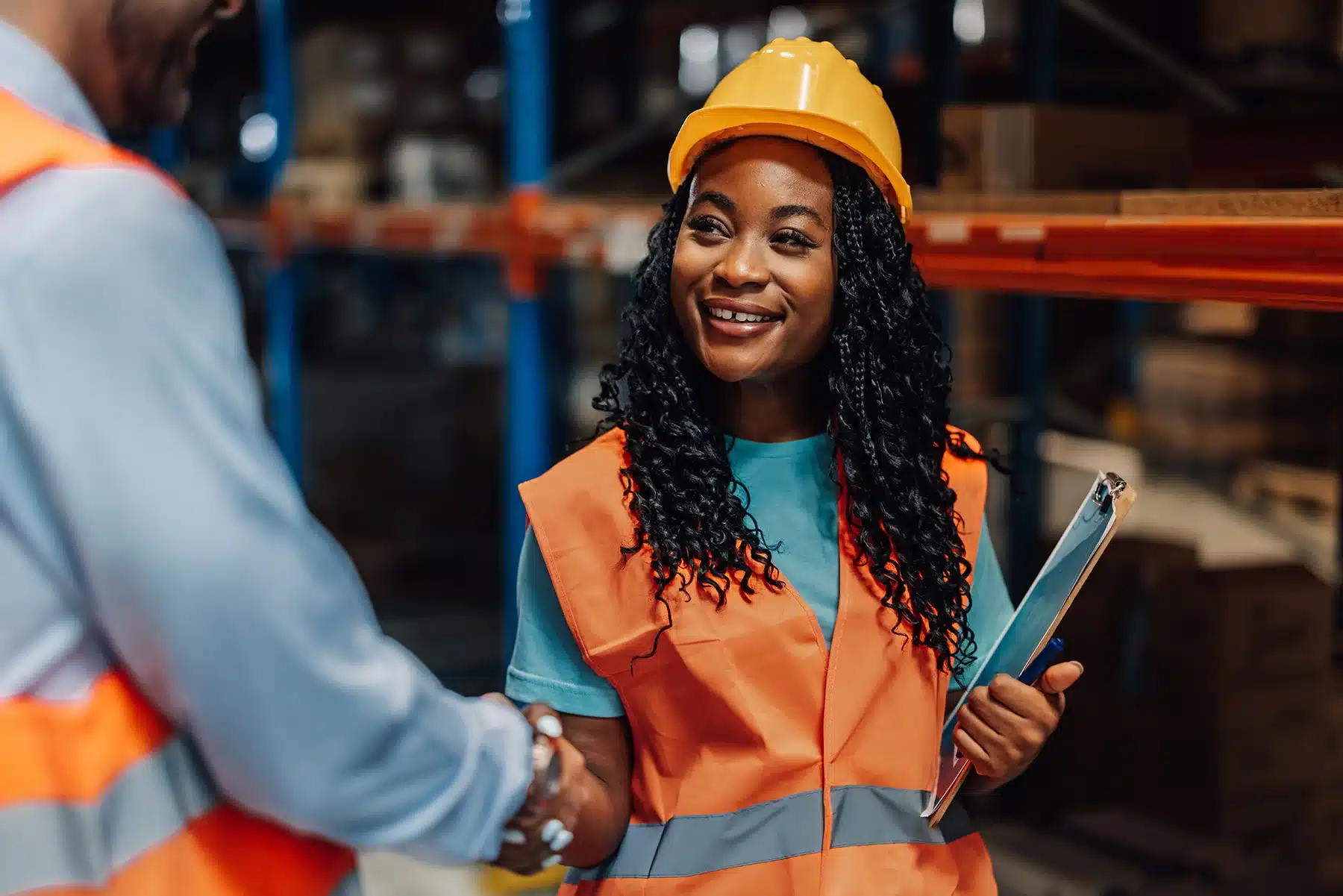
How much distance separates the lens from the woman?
159cm

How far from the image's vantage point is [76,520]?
976 millimetres

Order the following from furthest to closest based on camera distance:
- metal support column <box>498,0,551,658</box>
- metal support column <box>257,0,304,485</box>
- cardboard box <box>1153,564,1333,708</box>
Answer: metal support column <box>257,0,304,485</box>
metal support column <box>498,0,551,658</box>
cardboard box <box>1153,564,1333,708</box>

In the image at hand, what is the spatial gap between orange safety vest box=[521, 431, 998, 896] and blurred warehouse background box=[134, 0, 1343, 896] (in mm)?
443

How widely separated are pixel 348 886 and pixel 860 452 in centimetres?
84

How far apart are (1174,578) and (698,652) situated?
2.37 m

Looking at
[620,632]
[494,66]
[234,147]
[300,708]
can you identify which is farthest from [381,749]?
[234,147]

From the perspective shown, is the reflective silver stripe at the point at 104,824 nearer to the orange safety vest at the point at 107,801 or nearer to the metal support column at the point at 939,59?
the orange safety vest at the point at 107,801

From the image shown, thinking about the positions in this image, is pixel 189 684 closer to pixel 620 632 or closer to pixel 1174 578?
pixel 620 632

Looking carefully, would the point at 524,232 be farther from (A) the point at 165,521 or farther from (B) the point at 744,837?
(A) the point at 165,521

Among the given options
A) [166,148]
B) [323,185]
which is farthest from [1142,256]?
[166,148]

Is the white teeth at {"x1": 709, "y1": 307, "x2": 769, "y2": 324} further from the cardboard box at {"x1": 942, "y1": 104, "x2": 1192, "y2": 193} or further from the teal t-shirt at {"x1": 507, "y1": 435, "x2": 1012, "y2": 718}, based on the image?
the cardboard box at {"x1": 942, "y1": 104, "x2": 1192, "y2": 193}

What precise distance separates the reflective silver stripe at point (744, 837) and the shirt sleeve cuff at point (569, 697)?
0.17 meters

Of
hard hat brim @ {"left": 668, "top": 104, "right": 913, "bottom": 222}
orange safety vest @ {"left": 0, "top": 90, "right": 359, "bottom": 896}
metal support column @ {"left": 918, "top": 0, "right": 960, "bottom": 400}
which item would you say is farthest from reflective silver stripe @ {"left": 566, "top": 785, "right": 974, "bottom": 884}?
metal support column @ {"left": 918, "top": 0, "right": 960, "bottom": 400}

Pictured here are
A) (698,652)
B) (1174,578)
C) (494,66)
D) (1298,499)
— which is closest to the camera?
(698,652)
